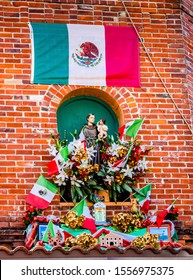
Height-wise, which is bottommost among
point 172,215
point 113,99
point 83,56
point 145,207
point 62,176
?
point 172,215

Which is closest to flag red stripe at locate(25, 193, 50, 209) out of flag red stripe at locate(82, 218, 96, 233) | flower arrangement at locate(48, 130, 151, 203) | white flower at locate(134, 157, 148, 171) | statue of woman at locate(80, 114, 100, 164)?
flower arrangement at locate(48, 130, 151, 203)

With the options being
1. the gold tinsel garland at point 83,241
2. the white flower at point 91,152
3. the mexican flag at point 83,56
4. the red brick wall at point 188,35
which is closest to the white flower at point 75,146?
the white flower at point 91,152

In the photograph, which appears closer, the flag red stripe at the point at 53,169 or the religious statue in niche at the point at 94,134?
the flag red stripe at the point at 53,169

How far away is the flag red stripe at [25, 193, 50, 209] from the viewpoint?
1323cm

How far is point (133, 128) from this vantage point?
1375cm

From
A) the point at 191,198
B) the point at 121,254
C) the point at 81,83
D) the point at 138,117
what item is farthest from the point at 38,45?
the point at 121,254

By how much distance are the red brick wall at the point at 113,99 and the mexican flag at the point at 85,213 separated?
0.35 m

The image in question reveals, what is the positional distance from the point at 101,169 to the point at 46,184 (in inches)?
31.9

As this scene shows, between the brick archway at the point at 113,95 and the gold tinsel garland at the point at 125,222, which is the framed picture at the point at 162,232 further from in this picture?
the brick archway at the point at 113,95

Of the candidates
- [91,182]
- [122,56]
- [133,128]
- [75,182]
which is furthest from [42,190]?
[122,56]

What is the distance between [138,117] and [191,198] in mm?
1388

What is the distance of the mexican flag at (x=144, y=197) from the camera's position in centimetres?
1353

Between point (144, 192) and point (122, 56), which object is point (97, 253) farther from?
point (122, 56)

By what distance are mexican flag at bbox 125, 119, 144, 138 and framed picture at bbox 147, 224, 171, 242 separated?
4.68 ft
